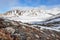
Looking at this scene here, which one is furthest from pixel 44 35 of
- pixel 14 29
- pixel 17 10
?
pixel 17 10

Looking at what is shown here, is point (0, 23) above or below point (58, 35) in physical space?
above

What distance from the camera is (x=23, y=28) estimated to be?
9.21 meters

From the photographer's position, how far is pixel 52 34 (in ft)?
33.1

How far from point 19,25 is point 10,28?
0.55 metres

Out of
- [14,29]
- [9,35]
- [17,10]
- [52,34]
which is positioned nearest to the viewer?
[9,35]

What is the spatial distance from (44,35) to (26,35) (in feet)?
3.59

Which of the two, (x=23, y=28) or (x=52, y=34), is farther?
(x=52, y=34)

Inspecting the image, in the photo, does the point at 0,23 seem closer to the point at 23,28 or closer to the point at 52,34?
the point at 23,28

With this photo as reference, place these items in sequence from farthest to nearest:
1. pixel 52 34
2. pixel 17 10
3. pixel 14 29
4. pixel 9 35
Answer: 1. pixel 17 10
2. pixel 52 34
3. pixel 14 29
4. pixel 9 35

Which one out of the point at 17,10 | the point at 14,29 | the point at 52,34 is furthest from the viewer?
the point at 17,10

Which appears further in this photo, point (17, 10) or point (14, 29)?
point (17, 10)

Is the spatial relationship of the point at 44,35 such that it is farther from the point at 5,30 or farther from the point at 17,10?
the point at 17,10

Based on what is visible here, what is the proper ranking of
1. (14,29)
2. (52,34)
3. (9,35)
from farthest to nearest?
1. (52,34)
2. (14,29)
3. (9,35)

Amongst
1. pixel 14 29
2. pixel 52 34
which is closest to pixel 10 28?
pixel 14 29
